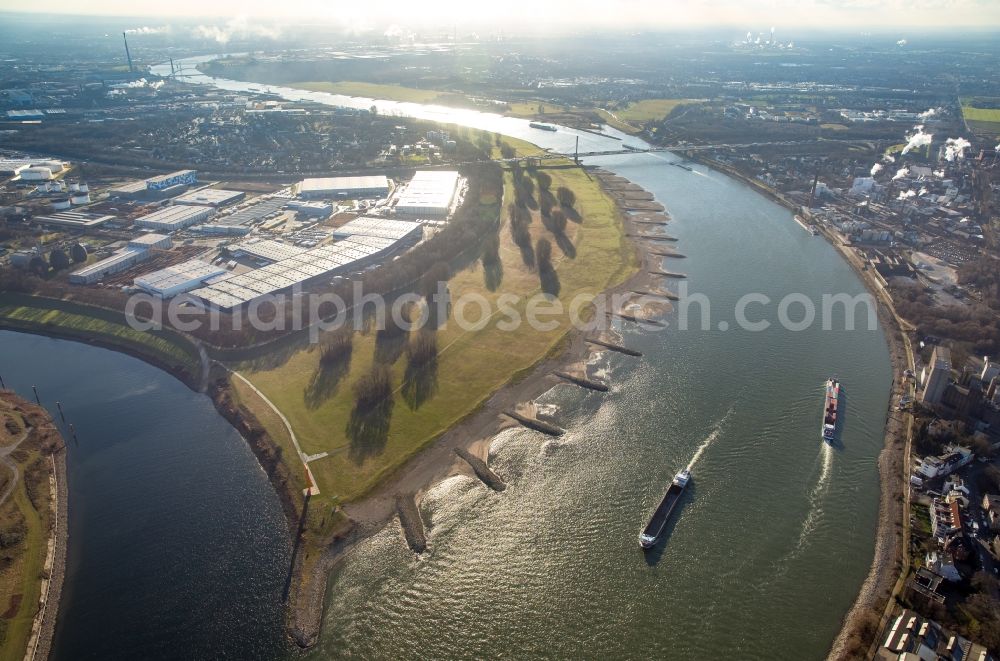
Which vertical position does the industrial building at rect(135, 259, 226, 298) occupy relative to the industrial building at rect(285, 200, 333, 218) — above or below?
below

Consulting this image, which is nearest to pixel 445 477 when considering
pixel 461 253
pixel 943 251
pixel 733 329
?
pixel 733 329

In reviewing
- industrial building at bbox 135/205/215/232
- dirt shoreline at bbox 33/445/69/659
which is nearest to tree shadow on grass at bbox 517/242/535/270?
industrial building at bbox 135/205/215/232

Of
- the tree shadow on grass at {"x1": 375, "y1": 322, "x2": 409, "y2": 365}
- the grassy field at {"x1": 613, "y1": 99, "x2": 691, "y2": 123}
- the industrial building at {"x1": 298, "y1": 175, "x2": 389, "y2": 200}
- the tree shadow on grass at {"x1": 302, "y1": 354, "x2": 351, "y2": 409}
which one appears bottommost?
the tree shadow on grass at {"x1": 302, "y1": 354, "x2": 351, "y2": 409}

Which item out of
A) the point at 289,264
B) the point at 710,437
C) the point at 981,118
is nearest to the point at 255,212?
the point at 289,264

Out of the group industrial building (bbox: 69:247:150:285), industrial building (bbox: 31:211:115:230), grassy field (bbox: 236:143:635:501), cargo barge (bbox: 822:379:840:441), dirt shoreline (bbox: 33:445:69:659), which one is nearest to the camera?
dirt shoreline (bbox: 33:445:69:659)

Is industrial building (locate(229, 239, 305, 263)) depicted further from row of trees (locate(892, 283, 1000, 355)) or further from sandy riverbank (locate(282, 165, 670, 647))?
row of trees (locate(892, 283, 1000, 355))

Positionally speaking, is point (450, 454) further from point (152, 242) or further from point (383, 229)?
point (152, 242)
